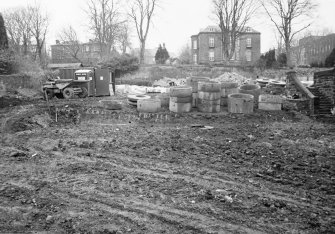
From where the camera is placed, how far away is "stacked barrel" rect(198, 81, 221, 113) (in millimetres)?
13922

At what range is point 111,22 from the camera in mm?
43938

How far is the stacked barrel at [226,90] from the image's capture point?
586 inches

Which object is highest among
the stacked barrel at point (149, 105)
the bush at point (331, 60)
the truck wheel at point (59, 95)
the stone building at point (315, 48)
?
the stone building at point (315, 48)

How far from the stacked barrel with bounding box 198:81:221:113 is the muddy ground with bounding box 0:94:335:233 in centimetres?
206

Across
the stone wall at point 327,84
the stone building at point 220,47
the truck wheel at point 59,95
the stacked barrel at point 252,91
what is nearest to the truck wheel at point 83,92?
the truck wheel at point 59,95

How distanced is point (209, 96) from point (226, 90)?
1.26m

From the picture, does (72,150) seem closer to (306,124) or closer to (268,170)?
(268,170)

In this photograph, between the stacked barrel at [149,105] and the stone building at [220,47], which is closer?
the stacked barrel at [149,105]

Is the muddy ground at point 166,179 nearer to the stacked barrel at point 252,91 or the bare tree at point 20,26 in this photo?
the stacked barrel at point 252,91

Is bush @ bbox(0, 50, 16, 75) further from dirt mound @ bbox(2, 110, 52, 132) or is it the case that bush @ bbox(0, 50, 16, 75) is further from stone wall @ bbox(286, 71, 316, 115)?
stone wall @ bbox(286, 71, 316, 115)

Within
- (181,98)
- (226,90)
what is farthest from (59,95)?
(226,90)

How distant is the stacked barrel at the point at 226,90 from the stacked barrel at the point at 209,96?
81cm

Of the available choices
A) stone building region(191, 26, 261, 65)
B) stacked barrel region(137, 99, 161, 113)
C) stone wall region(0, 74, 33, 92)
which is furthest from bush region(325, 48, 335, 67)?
stone wall region(0, 74, 33, 92)

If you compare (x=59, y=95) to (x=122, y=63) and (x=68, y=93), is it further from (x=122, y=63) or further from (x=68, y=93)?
(x=122, y=63)
